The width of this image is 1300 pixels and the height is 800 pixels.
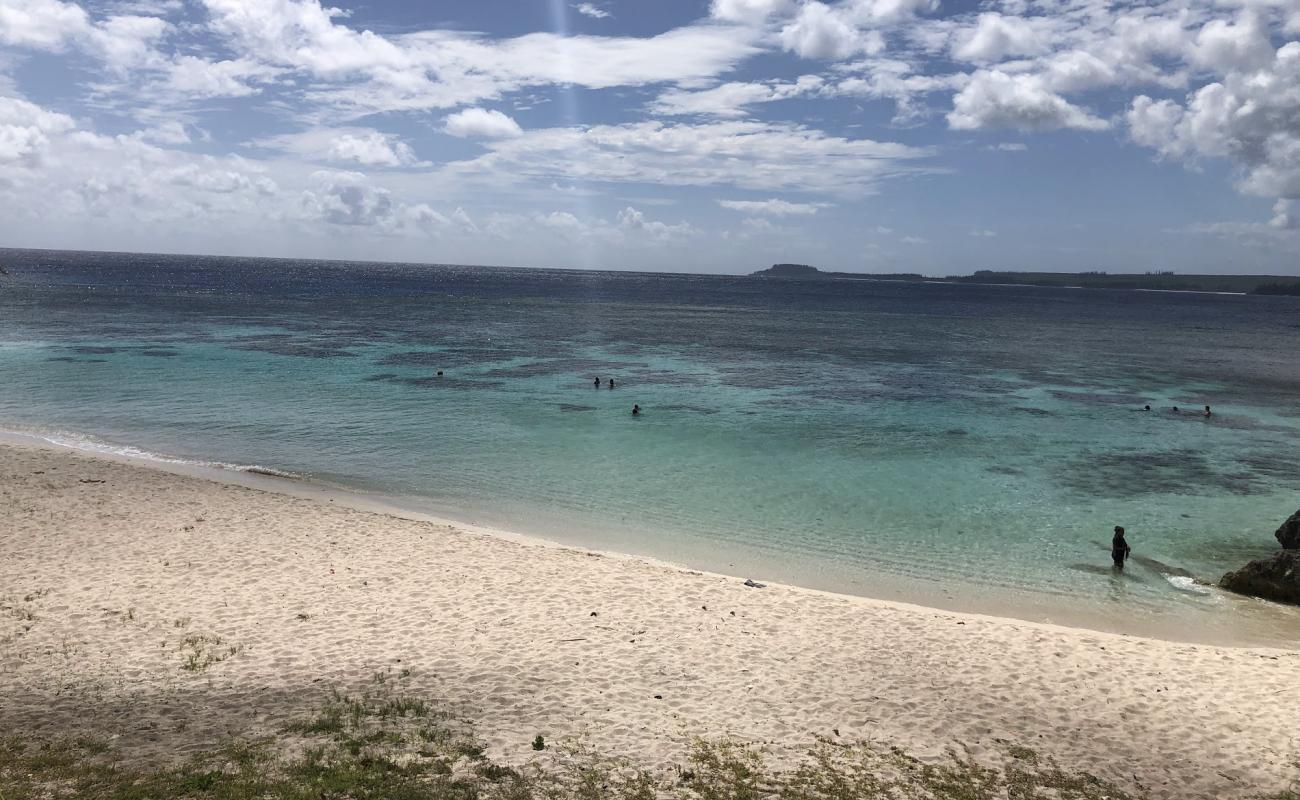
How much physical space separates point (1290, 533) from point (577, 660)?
20.1 metres

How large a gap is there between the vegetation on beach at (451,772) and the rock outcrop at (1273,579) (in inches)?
394

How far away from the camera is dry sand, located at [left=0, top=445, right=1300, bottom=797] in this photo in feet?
35.9

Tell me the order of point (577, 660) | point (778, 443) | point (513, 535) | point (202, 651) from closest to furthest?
point (202, 651) < point (577, 660) < point (513, 535) < point (778, 443)

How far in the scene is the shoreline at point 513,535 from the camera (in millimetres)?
16531

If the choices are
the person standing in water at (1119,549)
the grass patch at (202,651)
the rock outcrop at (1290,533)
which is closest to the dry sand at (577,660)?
the grass patch at (202,651)

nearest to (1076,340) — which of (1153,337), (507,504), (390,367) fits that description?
(1153,337)

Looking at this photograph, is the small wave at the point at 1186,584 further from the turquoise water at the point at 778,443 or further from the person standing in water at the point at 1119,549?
the person standing in water at the point at 1119,549

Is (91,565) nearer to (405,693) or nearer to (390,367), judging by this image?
(405,693)

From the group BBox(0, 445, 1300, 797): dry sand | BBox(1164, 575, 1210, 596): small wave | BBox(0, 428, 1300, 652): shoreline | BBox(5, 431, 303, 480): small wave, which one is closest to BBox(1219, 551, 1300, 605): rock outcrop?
BBox(0, 428, 1300, 652): shoreline

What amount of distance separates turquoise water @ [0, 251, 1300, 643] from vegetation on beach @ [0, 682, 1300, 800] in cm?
777

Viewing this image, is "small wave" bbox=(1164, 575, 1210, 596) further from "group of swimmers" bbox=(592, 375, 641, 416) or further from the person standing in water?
"group of swimmers" bbox=(592, 375, 641, 416)

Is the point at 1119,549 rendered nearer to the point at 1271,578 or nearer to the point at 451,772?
the point at 1271,578

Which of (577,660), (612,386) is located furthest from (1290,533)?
(612,386)

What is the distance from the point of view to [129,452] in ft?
92.3
